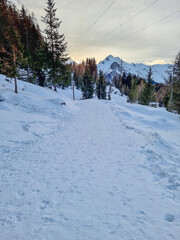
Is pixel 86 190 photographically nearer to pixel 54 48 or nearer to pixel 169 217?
pixel 169 217

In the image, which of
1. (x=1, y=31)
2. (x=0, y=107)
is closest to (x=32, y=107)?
(x=0, y=107)

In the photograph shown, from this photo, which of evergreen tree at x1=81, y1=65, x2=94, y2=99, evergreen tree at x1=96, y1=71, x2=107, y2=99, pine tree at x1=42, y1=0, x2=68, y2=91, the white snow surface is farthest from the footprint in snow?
evergreen tree at x1=96, y1=71, x2=107, y2=99

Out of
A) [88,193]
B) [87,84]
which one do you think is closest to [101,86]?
[87,84]

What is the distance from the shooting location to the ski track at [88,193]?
2410 mm

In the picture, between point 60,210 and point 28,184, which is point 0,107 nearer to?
point 28,184

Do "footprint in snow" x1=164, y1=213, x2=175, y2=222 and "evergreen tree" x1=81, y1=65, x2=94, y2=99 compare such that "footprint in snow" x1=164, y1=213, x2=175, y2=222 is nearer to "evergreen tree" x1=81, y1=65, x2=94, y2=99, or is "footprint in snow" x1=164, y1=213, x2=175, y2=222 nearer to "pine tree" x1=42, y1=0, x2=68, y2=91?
"pine tree" x1=42, y1=0, x2=68, y2=91

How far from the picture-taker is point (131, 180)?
3926 millimetres

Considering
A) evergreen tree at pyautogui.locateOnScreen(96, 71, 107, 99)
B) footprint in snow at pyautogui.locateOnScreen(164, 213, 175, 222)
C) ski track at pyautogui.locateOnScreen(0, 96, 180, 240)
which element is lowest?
footprint in snow at pyautogui.locateOnScreen(164, 213, 175, 222)

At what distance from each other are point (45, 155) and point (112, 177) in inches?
116

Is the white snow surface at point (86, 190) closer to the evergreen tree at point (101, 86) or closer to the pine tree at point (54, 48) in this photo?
the pine tree at point (54, 48)

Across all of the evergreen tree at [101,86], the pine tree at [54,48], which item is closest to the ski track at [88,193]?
the pine tree at [54,48]

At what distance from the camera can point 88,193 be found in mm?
3367

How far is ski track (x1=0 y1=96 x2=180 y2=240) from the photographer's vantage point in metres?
2.41

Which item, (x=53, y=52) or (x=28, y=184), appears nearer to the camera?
(x=28, y=184)
